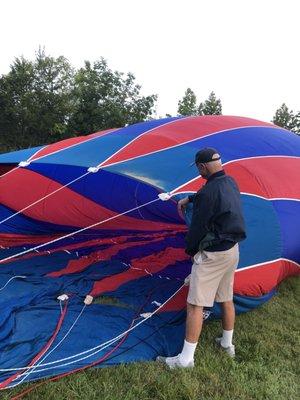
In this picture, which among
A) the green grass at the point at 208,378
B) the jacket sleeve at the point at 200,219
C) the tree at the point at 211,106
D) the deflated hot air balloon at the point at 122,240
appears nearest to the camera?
the green grass at the point at 208,378

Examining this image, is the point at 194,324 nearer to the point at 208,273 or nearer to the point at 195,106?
the point at 208,273

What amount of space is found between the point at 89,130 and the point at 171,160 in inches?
904

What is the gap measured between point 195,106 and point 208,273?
36139 mm

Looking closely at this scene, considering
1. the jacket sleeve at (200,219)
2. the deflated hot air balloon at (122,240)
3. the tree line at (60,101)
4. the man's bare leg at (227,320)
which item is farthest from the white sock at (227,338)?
the tree line at (60,101)

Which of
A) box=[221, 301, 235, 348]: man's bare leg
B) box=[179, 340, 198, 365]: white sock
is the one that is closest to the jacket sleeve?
box=[221, 301, 235, 348]: man's bare leg

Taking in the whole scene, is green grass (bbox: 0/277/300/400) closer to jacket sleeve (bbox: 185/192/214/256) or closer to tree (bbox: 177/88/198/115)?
jacket sleeve (bbox: 185/192/214/256)

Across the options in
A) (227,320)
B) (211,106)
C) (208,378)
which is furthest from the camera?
(211,106)

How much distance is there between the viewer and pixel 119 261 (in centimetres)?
518

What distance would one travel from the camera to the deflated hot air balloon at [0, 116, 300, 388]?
10.7 feet

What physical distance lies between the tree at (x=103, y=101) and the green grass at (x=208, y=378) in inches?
940

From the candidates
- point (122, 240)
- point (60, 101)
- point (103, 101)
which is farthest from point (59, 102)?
point (122, 240)

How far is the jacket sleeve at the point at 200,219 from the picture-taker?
2.82 meters

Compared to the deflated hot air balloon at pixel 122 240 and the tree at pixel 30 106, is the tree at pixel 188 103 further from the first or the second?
the deflated hot air balloon at pixel 122 240

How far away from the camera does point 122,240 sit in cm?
588
